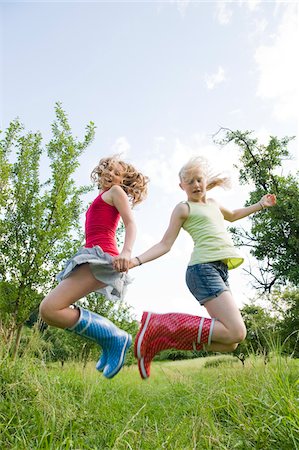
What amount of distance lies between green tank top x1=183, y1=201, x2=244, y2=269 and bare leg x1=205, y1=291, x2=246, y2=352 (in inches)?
11.4

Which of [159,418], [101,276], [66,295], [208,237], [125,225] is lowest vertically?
[159,418]

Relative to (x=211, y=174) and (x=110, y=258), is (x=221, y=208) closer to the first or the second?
(x=211, y=174)

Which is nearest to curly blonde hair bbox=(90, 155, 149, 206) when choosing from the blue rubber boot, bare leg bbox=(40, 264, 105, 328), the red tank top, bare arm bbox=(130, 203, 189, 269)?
the red tank top

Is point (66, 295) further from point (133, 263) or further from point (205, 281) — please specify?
point (205, 281)

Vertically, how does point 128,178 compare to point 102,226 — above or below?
above

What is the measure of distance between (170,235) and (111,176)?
694mm

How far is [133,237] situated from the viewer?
3.36 meters

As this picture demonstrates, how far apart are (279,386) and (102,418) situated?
1444 mm

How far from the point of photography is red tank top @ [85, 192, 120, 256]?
347 centimetres

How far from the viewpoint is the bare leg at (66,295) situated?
328 centimetres

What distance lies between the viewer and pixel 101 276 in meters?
3.30

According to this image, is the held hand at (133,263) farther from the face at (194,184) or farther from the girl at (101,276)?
the face at (194,184)

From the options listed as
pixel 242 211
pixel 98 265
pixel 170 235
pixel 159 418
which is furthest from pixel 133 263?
pixel 159 418

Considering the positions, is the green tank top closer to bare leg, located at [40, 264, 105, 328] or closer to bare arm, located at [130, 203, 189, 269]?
bare arm, located at [130, 203, 189, 269]
